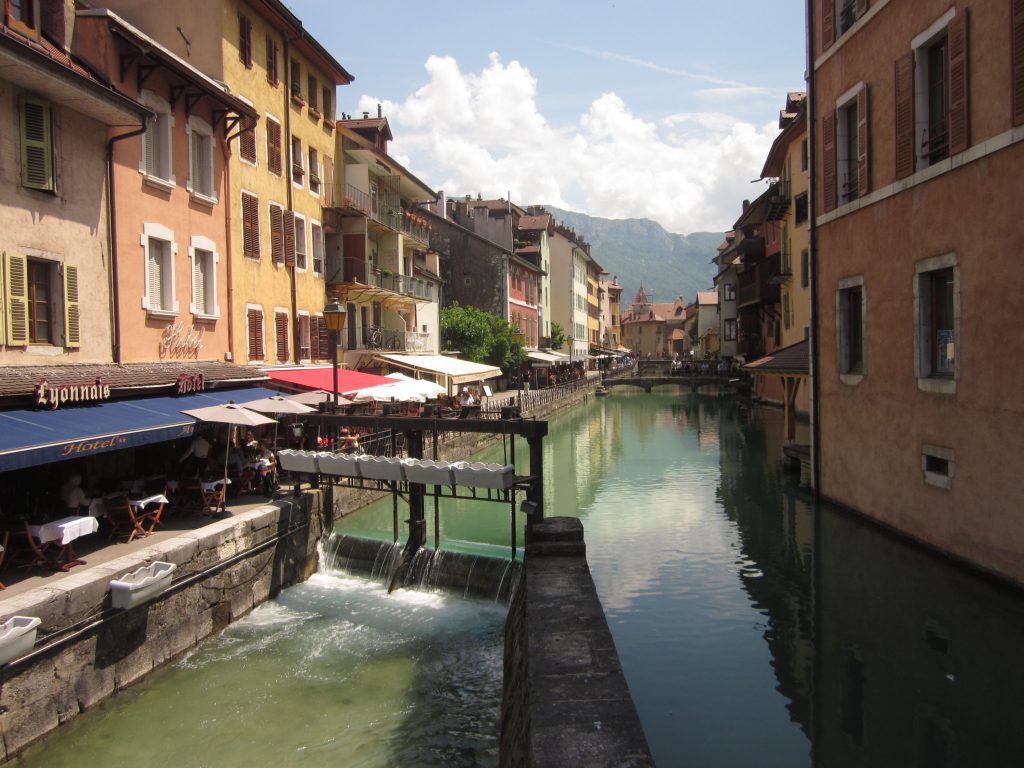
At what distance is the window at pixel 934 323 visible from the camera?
12.8 m

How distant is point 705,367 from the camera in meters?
79.1

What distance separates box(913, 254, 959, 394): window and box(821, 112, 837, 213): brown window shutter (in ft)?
13.9

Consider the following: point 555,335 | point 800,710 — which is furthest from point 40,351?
point 555,335

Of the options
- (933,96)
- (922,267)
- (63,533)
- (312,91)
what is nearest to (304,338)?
(312,91)

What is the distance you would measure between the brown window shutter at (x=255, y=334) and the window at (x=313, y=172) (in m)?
6.40

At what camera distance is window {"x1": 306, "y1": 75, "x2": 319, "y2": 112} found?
25.7 metres

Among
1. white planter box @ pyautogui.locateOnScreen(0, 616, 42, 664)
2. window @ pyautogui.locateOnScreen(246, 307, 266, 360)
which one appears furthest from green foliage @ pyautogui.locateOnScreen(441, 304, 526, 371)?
white planter box @ pyautogui.locateOnScreen(0, 616, 42, 664)

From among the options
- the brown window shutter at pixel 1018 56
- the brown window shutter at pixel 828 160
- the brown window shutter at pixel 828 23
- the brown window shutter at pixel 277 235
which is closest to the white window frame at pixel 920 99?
the brown window shutter at pixel 1018 56

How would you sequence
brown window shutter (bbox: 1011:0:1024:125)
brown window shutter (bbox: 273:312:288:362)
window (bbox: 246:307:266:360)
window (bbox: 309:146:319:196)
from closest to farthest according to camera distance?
1. brown window shutter (bbox: 1011:0:1024:125)
2. window (bbox: 246:307:266:360)
3. brown window shutter (bbox: 273:312:288:362)
4. window (bbox: 309:146:319:196)

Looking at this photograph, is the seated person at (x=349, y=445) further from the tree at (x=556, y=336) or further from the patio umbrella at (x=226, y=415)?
the tree at (x=556, y=336)

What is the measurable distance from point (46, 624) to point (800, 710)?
8704 mm

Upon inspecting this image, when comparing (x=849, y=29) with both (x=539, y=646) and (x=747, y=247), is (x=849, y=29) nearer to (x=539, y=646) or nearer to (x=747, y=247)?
(x=539, y=646)

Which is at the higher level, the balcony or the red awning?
the balcony

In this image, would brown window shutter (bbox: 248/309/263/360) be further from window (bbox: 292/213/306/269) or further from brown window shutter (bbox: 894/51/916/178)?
brown window shutter (bbox: 894/51/916/178)
